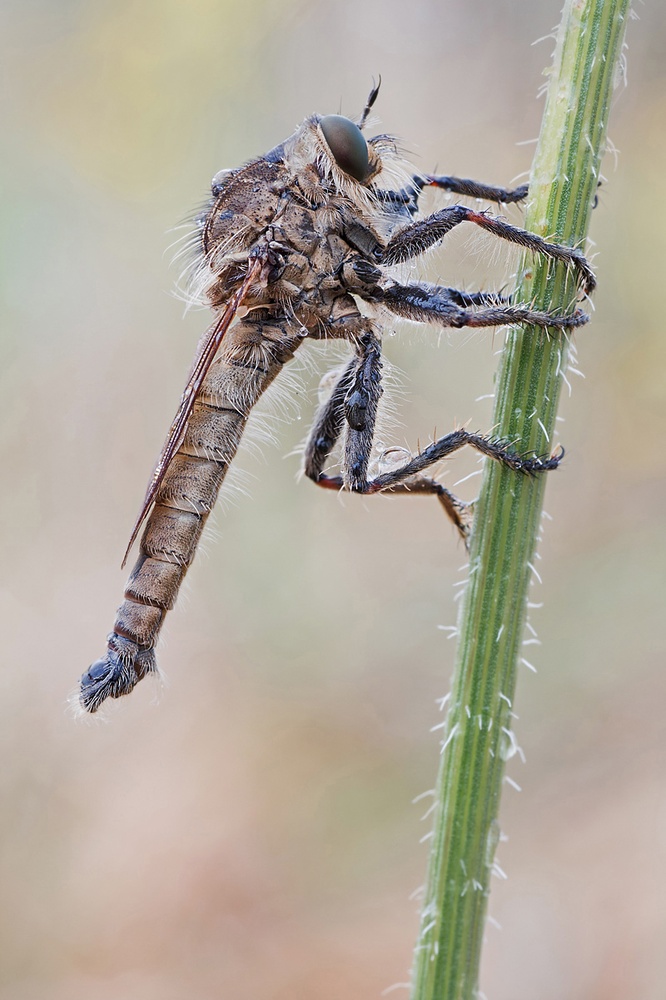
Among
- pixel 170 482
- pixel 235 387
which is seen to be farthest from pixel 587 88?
pixel 170 482

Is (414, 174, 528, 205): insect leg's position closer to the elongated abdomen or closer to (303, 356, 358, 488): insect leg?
the elongated abdomen

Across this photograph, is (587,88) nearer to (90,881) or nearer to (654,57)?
(654,57)

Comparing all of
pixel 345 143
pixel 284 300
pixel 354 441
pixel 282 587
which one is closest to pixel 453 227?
pixel 345 143

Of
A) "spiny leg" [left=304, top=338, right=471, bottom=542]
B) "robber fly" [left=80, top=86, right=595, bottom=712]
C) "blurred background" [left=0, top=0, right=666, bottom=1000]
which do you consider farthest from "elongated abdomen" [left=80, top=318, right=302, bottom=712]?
"blurred background" [left=0, top=0, right=666, bottom=1000]

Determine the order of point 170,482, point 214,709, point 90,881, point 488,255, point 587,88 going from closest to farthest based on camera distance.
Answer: point 587,88, point 488,255, point 170,482, point 90,881, point 214,709

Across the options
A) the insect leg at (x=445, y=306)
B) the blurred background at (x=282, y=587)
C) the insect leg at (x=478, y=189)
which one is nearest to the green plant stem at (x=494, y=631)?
the insect leg at (x=445, y=306)

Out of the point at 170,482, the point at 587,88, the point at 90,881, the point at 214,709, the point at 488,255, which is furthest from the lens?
the point at 214,709

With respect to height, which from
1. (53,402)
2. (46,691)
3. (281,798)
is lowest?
(281,798)
